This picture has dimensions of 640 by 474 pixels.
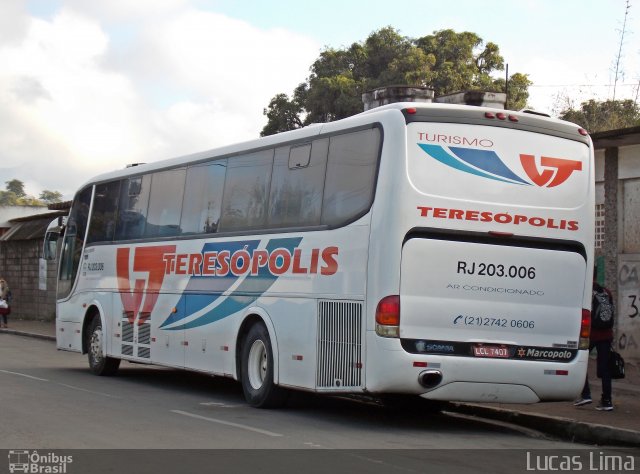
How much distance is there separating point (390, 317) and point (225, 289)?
162 inches

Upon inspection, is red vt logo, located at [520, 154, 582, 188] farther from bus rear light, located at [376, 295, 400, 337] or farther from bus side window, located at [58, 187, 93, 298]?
bus side window, located at [58, 187, 93, 298]

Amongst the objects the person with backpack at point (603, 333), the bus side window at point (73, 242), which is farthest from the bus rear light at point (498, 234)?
the bus side window at point (73, 242)

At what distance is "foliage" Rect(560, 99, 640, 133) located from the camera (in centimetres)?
2941

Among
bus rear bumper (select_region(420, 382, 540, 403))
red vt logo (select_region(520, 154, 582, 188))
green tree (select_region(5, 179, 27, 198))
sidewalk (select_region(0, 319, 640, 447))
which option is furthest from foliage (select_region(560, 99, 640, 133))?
green tree (select_region(5, 179, 27, 198))

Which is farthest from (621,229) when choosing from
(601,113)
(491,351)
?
(601,113)

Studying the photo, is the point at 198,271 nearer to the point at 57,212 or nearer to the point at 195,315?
the point at 195,315

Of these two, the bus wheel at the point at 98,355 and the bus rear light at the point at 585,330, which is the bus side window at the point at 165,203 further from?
the bus rear light at the point at 585,330

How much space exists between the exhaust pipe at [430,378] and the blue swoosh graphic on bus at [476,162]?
2.36 m

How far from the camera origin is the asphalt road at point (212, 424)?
32.8ft

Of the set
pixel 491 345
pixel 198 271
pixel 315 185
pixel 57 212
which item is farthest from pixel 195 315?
pixel 57 212

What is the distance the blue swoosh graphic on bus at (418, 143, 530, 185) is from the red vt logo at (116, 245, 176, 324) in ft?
19.9

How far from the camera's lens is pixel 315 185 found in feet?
42.2

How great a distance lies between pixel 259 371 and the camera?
548 inches

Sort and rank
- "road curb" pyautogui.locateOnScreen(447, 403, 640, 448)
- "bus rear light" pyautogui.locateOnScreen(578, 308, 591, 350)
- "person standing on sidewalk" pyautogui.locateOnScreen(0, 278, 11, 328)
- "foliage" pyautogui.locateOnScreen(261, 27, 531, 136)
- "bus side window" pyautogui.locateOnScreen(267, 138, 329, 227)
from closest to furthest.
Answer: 1. "road curb" pyautogui.locateOnScreen(447, 403, 640, 448)
2. "bus rear light" pyautogui.locateOnScreen(578, 308, 591, 350)
3. "bus side window" pyautogui.locateOnScreen(267, 138, 329, 227)
4. "person standing on sidewalk" pyautogui.locateOnScreen(0, 278, 11, 328)
5. "foliage" pyautogui.locateOnScreen(261, 27, 531, 136)
